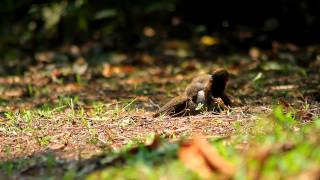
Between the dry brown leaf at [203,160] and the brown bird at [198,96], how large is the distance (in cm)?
150

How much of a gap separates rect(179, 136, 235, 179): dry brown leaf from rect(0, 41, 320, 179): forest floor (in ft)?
0.17

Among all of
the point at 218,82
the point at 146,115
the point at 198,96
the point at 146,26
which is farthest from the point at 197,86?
the point at 146,26

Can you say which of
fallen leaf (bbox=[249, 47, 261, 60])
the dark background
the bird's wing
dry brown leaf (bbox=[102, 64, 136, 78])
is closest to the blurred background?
the dark background

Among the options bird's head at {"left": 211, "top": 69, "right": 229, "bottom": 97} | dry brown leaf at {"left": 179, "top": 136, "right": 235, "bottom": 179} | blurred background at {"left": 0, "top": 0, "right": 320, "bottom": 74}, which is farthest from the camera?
blurred background at {"left": 0, "top": 0, "right": 320, "bottom": 74}

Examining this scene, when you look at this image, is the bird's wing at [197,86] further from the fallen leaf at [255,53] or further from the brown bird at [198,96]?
the fallen leaf at [255,53]

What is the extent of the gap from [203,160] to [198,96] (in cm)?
184

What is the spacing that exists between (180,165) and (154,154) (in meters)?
0.29

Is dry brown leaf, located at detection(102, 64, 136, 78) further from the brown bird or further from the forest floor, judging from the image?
the brown bird

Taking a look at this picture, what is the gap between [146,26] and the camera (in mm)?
8820

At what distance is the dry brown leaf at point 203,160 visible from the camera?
9.94 feet

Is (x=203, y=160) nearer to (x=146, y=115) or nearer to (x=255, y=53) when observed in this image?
(x=146, y=115)

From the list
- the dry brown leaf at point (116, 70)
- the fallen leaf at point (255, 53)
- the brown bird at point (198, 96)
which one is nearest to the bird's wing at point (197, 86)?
the brown bird at point (198, 96)

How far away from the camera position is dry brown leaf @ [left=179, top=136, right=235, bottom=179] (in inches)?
119

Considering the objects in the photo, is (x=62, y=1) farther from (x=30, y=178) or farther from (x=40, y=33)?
(x=30, y=178)
